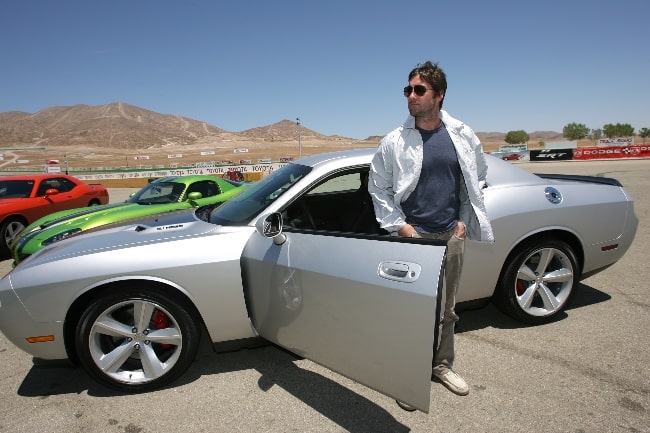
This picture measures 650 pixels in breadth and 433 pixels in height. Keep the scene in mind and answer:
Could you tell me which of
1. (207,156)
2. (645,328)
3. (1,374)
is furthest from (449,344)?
(207,156)

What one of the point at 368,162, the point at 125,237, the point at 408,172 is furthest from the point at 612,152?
the point at 125,237

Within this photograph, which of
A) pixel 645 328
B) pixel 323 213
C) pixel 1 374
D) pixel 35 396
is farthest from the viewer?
pixel 323 213

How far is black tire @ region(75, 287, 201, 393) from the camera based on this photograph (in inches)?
104

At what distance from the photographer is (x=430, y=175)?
96.6 inches

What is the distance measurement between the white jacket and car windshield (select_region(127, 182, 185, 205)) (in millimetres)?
4401

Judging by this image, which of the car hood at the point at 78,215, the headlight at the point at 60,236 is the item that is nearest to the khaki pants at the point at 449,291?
the headlight at the point at 60,236

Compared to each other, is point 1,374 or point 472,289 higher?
point 472,289

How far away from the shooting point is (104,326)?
2652 millimetres

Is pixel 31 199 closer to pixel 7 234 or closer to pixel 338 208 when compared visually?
pixel 7 234

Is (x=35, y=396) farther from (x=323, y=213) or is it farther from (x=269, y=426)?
(x=323, y=213)

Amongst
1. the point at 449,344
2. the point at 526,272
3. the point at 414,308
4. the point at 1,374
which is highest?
the point at 414,308

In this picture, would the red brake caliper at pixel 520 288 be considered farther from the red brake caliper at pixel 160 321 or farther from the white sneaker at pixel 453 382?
the red brake caliper at pixel 160 321

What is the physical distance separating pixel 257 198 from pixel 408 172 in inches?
50.2

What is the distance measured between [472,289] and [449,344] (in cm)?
69
